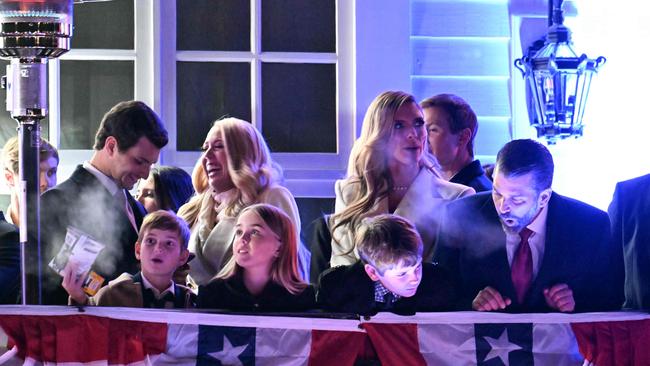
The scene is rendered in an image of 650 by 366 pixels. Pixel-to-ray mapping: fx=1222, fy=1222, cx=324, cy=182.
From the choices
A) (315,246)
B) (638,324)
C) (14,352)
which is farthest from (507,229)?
(14,352)

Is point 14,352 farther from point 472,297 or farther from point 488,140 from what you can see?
point 488,140

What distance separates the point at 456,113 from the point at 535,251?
1.22 m

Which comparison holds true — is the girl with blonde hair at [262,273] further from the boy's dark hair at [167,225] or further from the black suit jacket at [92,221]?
the black suit jacket at [92,221]

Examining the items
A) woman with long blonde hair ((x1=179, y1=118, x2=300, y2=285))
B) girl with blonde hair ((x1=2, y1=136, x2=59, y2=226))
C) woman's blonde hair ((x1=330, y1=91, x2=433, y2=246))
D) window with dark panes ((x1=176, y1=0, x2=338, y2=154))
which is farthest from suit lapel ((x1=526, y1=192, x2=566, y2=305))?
window with dark panes ((x1=176, y1=0, x2=338, y2=154))

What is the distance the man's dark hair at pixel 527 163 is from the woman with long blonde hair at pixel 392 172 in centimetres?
47

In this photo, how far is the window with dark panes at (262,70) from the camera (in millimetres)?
5461

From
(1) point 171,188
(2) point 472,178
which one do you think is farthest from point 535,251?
(1) point 171,188

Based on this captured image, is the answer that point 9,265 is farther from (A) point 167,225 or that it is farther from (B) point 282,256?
(B) point 282,256

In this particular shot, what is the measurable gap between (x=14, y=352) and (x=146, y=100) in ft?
8.01

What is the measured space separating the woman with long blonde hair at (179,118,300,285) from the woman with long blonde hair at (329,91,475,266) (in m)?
0.24

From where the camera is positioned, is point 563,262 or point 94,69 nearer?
point 563,262

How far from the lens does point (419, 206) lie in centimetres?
376

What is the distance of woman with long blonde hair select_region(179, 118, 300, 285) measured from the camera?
393 centimetres

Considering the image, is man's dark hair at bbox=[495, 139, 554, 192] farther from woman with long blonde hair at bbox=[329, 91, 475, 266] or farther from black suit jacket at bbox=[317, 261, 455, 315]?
woman with long blonde hair at bbox=[329, 91, 475, 266]
